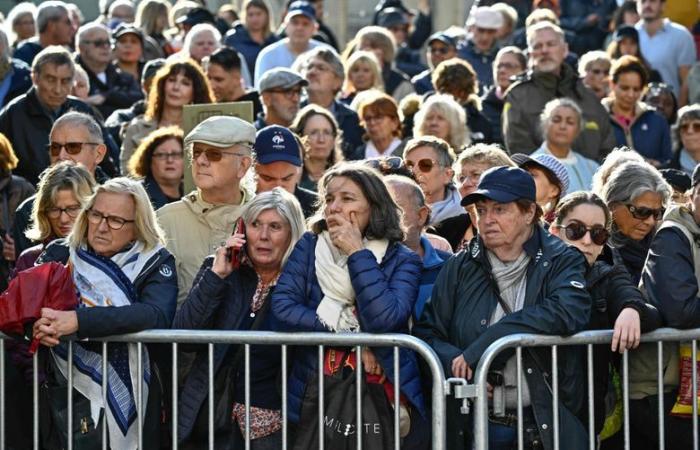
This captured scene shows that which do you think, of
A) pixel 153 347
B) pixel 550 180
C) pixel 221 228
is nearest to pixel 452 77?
pixel 550 180

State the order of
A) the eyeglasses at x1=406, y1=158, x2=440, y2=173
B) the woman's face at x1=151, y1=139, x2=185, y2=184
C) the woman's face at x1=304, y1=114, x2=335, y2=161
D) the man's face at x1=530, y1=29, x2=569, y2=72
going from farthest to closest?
the man's face at x1=530, y1=29, x2=569, y2=72
the woman's face at x1=304, y1=114, x2=335, y2=161
the woman's face at x1=151, y1=139, x2=185, y2=184
the eyeglasses at x1=406, y1=158, x2=440, y2=173

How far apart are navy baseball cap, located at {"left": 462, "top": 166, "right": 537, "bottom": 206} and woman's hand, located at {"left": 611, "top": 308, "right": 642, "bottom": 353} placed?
2.36 ft

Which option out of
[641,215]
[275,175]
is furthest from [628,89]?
[641,215]

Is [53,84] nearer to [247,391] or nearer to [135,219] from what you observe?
[135,219]

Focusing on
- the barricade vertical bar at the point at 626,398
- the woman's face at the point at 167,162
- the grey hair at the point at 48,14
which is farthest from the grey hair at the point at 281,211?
the grey hair at the point at 48,14

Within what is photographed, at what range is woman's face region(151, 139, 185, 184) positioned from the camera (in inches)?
415

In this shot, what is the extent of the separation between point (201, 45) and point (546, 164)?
551cm

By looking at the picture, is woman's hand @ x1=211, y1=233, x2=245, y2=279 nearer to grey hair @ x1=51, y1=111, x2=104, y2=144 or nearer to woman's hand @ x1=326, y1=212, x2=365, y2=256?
woman's hand @ x1=326, y1=212, x2=365, y2=256

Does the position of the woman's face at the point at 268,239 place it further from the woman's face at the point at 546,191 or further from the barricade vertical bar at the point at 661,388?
the woman's face at the point at 546,191

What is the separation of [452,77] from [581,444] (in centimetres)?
598

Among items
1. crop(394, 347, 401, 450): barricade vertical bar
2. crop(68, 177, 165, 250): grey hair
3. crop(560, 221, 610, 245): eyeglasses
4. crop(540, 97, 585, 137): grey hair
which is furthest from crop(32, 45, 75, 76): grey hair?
crop(394, 347, 401, 450): barricade vertical bar

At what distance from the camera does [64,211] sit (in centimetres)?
883

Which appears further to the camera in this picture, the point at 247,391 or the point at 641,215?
the point at 641,215

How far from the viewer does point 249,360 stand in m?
7.68
